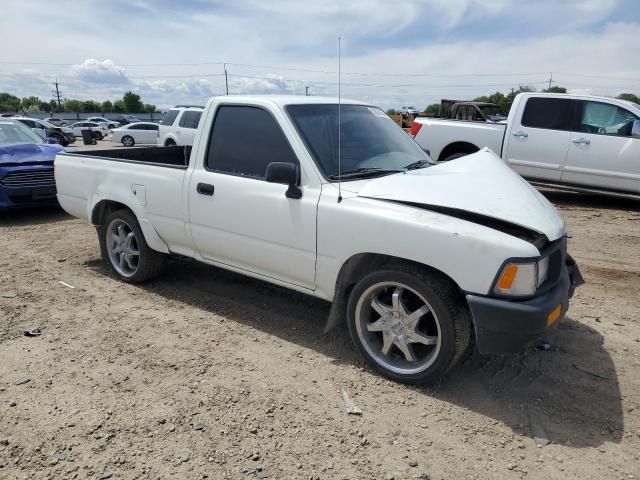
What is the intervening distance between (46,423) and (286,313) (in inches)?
77.1

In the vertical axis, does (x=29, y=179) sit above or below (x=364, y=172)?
below

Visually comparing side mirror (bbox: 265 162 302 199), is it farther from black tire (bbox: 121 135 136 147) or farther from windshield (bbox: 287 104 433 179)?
black tire (bbox: 121 135 136 147)

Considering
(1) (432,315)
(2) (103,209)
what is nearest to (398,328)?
(1) (432,315)

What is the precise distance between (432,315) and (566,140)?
7.10m

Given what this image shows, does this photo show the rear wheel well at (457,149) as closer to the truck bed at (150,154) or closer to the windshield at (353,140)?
the truck bed at (150,154)

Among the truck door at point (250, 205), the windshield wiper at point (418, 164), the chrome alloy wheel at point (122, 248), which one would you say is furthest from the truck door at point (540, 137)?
the chrome alloy wheel at point (122, 248)

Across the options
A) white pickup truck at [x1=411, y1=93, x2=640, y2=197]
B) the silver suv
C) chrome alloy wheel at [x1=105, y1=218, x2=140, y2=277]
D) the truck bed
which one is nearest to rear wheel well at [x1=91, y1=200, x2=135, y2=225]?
chrome alloy wheel at [x1=105, y1=218, x2=140, y2=277]

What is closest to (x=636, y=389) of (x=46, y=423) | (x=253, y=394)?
(x=253, y=394)

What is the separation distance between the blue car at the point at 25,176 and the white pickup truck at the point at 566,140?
6.95 metres

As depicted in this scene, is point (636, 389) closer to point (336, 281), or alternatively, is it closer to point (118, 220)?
point (336, 281)

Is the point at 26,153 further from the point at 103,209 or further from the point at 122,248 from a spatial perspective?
the point at 122,248

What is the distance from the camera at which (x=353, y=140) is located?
385cm

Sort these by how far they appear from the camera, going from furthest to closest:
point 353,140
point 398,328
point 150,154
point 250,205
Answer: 1. point 150,154
2. point 353,140
3. point 250,205
4. point 398,328

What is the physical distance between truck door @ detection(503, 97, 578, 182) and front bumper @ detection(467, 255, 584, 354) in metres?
6.87
